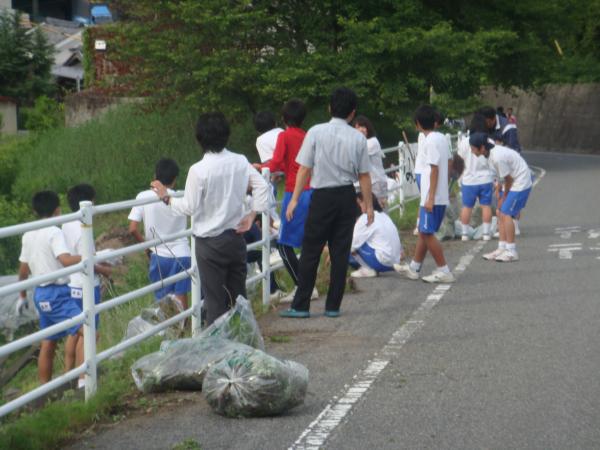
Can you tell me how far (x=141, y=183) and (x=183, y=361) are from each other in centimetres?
2503

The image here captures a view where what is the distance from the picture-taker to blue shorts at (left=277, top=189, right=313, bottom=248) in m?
9.41

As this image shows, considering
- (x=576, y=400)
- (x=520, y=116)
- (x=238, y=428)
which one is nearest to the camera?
(x=238, y=428)

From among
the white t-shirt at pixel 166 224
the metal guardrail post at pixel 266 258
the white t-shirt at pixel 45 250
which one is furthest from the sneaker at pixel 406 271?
the white t-shirt at pixel 45 250

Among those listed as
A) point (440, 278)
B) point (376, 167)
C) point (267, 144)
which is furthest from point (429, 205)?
point (267, 144)

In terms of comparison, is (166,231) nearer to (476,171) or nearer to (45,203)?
(45,203)

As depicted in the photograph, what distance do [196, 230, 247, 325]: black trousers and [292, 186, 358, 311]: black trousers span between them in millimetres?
1439

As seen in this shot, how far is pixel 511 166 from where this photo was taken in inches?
513

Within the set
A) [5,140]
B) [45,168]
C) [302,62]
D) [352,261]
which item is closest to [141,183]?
[45,168]

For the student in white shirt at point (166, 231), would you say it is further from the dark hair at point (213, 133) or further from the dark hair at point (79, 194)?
the dark hair at point (213, 133)

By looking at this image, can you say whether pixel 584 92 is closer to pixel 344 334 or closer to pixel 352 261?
pixel 352 261

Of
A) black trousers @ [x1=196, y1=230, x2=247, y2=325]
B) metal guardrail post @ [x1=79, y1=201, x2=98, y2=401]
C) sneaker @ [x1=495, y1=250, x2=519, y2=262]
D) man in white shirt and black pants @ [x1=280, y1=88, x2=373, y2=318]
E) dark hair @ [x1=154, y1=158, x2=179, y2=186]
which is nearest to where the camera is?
metal guardrail post @ [x1=79, y1=201, x2=98, y2=401]

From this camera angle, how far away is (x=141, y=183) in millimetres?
31328

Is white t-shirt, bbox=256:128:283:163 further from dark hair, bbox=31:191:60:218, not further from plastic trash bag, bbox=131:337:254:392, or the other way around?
plastic trash bag, bbox=131:337:254:392

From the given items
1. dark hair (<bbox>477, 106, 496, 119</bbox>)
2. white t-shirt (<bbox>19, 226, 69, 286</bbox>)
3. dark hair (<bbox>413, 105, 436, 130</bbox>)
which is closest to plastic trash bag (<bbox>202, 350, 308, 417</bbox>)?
white t-shirt (<bbox>19, 226, 69, 286</bbox>)
